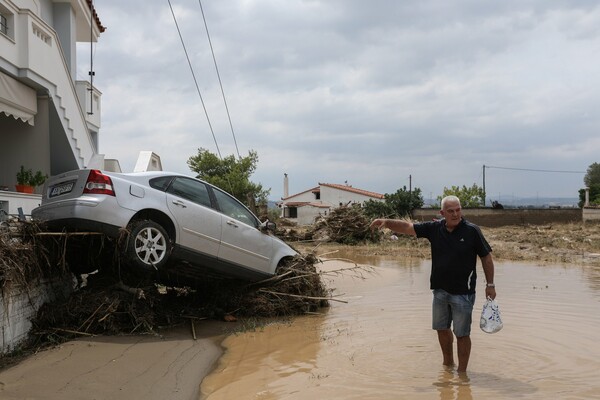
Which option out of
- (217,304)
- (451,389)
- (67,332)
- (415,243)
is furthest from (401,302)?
(415,243)

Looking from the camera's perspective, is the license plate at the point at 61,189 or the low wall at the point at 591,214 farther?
the low wall at the point at 591,214

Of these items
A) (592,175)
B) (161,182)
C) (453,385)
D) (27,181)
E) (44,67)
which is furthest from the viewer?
(592,175)

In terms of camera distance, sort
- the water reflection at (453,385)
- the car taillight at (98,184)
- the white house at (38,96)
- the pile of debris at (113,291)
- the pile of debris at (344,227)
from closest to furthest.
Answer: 1. the water reflection at (453,385)
2. the pile of debris at (113,291)
3. the car taillight at (98,184)
4. the white house at (38,96)
5. the pile of debris at (344,227)

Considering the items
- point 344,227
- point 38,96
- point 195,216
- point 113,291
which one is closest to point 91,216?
point 113,291

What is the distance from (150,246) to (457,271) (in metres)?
3.72

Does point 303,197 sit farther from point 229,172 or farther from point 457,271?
point 457,271

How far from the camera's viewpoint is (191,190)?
8.08 meters

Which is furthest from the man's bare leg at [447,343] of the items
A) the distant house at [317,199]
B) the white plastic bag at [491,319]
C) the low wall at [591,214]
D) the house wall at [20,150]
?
the distant house at [317,199]

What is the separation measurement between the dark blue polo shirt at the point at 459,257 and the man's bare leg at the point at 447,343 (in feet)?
1.74

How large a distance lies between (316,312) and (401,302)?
2145mm

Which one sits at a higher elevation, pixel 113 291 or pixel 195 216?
pixel 195 216

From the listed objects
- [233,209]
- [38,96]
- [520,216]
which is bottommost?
[520,216]

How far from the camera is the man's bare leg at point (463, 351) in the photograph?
5930 mm

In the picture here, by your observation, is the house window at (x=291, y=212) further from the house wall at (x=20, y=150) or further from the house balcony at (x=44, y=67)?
the house wall at (x=20, y=150)
